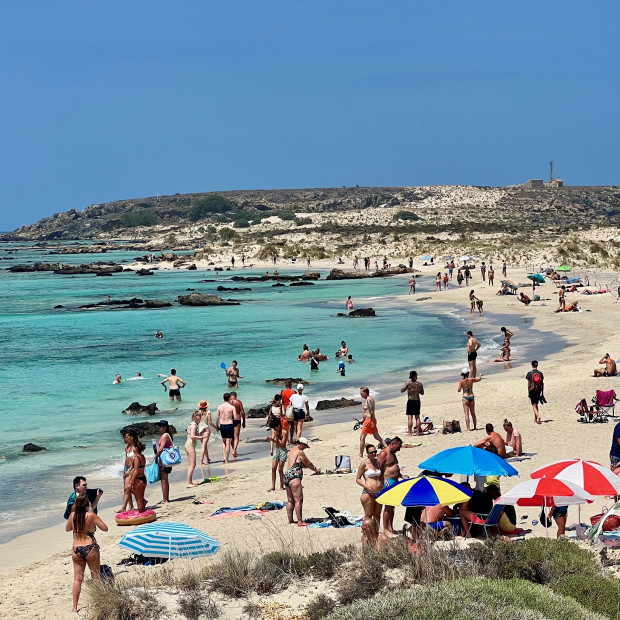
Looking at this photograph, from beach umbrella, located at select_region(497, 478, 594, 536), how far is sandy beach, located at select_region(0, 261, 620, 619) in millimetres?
968

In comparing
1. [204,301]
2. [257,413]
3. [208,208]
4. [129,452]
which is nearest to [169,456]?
[129,452]

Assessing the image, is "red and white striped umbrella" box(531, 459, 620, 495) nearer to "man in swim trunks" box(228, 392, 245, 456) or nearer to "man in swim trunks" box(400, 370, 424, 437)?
"man in swim trunks" box(400, 370, 424, 437)

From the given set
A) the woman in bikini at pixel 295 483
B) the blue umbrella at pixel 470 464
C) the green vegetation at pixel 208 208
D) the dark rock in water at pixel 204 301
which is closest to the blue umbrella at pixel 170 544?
the woman in bikini at pixel 295 483

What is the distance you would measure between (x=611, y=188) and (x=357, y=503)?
6321 inches

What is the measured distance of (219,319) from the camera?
43.0 m

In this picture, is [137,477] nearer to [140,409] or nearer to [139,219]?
[140,409]

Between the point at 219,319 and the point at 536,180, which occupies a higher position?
the point at 536,180

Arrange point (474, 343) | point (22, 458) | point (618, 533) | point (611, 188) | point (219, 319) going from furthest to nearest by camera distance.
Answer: point (611, 188), point (219, 319), point (474, 343), point (22, 458), point (618, 533)

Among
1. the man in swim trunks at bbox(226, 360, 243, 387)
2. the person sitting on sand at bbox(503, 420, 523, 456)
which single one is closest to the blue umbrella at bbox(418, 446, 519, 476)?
the person sitting on sand at bbox(503, 420, 523, 456)

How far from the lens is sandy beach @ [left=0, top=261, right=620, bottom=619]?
10.3 metres

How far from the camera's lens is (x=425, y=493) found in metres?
9.12

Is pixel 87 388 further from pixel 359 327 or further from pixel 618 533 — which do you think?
pixel 618 533

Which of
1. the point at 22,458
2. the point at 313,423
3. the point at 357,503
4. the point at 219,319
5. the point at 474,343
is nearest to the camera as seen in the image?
the point at 357,503

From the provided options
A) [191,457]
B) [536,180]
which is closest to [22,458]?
[191,457]
